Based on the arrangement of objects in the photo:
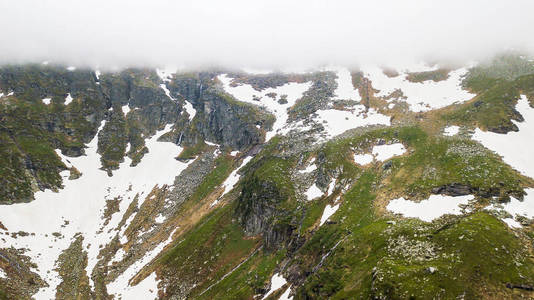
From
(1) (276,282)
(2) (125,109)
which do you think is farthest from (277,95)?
(1) (276,282)

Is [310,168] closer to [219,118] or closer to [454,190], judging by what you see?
[454,190]

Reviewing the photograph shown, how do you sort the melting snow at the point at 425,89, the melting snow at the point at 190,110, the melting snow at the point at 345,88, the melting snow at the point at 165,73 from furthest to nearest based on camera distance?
the melting snow at the point at 165,73
the melting snow at the point at 190,110
the melting snow at the point at 345,88
the melting snow at the point at 425,89

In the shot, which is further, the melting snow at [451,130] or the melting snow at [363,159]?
the melting snow at [363,159]

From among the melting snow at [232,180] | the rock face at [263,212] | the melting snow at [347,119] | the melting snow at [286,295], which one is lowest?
the melting snow at [232,180]

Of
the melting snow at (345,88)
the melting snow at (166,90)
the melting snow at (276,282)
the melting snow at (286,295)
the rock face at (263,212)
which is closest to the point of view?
the melting snow at (286,295)

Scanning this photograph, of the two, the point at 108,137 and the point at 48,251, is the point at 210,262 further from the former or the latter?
the point at 108,137

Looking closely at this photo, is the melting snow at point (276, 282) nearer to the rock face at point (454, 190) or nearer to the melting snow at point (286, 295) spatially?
the melting snow at point (286, 295)

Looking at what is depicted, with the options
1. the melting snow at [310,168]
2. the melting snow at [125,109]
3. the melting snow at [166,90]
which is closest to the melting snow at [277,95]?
the melting snow at [166,90]
